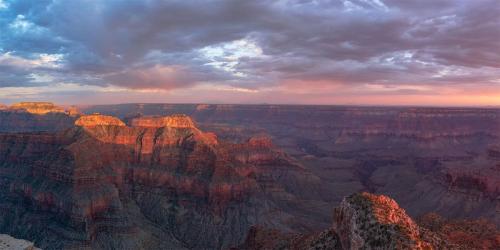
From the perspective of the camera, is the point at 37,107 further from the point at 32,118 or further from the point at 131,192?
the point at 131,192

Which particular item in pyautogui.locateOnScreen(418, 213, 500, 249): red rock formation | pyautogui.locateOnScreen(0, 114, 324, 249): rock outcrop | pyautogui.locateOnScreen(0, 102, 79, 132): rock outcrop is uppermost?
pyautogui.locateOnScreen(0, 102, 79, 132): rock outcrop

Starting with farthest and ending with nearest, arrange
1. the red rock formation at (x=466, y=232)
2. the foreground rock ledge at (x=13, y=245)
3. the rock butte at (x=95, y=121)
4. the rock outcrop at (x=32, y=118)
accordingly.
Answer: the rock outcrop at (x=32, y=118)
the rock butte at (x=95, y=121)
the foreground rock ledge at (x=13, y=245)
the red rock formation at (x=466, y=232)

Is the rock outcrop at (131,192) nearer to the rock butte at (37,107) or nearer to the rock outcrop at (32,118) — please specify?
the rock outcrop at (32,118)

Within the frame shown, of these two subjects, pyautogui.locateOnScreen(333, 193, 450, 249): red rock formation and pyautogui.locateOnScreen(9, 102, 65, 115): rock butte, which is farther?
pyautogui.locateOnScreen(9, 102, 65, 115): rock butte

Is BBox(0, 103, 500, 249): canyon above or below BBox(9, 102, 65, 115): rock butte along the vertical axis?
below

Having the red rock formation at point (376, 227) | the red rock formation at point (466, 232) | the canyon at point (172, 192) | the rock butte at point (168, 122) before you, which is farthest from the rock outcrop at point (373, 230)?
the rock butte at point (168, 122)

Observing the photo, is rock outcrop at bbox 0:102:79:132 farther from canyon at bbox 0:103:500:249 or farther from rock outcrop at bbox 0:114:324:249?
rock outcrop at bbox 0:114:324:249

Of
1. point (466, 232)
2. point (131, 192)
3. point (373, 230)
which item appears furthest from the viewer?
point (131, 192)

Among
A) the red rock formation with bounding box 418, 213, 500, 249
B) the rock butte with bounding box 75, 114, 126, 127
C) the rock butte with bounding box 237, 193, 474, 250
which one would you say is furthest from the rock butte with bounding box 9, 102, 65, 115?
the rock butte with bounding box 237, 193, 474, 250

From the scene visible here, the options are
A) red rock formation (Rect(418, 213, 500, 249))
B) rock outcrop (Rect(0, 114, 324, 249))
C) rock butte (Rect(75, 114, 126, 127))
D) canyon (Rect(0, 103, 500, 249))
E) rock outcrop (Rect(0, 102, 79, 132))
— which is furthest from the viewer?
rock outcrop (Rect(0, 102, 79, 132))

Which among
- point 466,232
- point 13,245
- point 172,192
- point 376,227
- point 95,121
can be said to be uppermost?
point 95,121

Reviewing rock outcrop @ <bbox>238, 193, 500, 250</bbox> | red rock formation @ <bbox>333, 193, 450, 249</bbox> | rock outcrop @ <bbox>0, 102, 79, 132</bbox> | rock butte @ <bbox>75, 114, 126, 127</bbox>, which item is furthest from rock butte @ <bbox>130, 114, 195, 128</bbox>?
red rock formation @ <bbox>333, 193, 450, 249</bbox>

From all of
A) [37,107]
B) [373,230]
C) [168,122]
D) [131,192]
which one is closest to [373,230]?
[373,230]

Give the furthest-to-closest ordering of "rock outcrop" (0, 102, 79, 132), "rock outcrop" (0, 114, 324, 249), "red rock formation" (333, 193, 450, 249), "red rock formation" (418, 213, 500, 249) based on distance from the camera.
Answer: "rock outcrop" (0, 102, 79, 132)
"rock outcrop" (0, 114, 324, 249)
"red rock formation" (418, 213, 500, 249)
"red rock formation" (333, 193, 450, 249)
